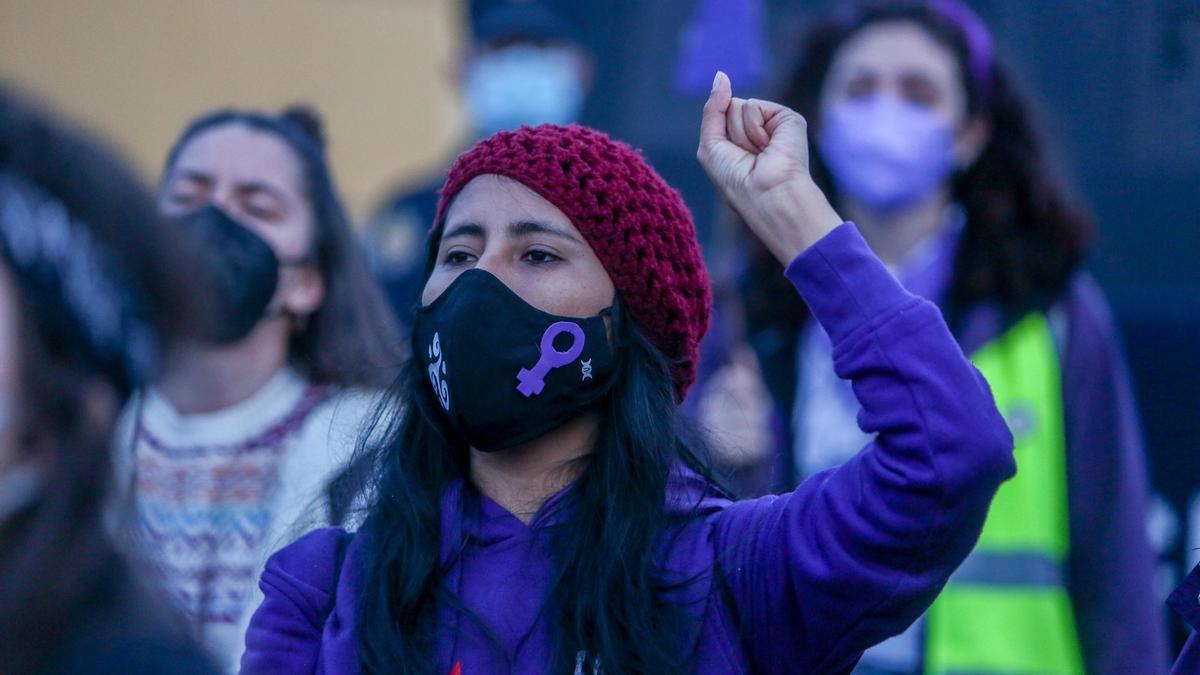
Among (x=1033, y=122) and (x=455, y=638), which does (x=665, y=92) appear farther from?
(x=455, y=638)

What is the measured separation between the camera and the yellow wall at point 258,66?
9.35 meters

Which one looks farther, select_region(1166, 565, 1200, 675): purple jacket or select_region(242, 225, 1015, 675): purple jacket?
select_region(1166, 565, 1200, 675): purple jacket

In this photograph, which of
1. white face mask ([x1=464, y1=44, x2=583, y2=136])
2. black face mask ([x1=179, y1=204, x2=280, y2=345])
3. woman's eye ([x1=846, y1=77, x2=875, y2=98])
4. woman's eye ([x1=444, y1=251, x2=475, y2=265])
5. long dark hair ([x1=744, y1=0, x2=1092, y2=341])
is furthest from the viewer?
white face mask ([x1=464, y1=44, x2=583, y2=136])

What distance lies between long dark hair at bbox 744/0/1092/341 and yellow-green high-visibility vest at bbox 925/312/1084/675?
0.83ft

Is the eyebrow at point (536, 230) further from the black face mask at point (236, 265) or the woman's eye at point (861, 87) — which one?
the woman's eye at point (861, 87)

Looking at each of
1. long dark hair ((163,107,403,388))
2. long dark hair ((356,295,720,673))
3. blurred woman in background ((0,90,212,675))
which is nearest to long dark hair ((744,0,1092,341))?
long dark hair ((163,107,403,388))

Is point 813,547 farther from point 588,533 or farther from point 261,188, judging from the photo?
point 261,188

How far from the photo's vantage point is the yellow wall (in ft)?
30.7

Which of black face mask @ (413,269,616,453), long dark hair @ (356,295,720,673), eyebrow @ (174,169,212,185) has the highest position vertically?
eyebrow @ (174,169,212,185)

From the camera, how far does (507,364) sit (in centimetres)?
228

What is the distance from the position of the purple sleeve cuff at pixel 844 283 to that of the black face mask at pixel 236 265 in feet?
5.14

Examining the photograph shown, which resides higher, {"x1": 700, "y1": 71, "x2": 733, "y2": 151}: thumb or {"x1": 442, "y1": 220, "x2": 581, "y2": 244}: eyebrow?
{"x1": 700, "y1": 71, "x2": 733, "y2": 151}: thumb

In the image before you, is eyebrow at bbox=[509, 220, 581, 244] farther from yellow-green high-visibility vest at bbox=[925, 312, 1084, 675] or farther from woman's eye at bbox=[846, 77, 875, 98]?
woman's eye at bbox=[846, 77, 875, 98]

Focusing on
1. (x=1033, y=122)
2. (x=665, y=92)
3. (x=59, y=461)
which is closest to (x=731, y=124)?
(x=59, y=461)
